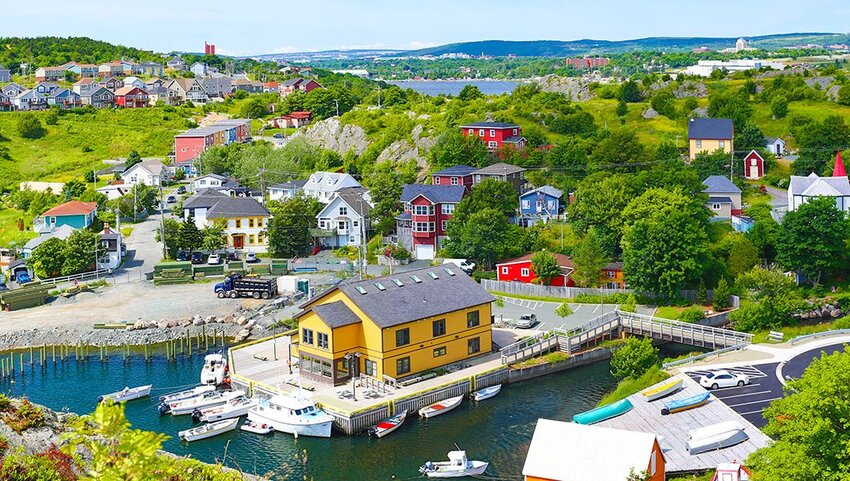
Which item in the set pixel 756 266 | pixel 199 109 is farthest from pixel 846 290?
pixel 199 109

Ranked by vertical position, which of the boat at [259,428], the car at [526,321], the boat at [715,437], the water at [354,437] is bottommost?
the water at [354,437]

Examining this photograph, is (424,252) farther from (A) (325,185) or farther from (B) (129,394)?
(B) (129,394)

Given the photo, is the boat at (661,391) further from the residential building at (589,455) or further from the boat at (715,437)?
the residential building at (589,455)

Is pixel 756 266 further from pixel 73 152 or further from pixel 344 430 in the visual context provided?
pixel 73 152

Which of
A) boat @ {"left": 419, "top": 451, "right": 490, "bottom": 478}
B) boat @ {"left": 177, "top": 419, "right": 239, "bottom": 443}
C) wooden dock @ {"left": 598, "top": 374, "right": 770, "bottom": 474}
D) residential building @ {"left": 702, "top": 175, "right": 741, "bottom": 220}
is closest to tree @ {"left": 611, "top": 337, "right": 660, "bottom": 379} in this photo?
wooden dock @ {"left": 598, "top": 374, "right": 770, "bottom": 474}

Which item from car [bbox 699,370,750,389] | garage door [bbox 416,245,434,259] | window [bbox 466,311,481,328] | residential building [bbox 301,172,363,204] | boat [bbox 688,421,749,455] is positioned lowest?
garage door [bbox 416,245,434,259]

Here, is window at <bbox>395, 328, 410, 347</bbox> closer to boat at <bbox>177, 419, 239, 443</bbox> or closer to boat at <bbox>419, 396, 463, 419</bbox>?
boat at <bbox>419, 396, 463, 419</bbox>

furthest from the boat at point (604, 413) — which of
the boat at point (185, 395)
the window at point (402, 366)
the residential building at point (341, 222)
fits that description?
the residential building at point (341, 222)
